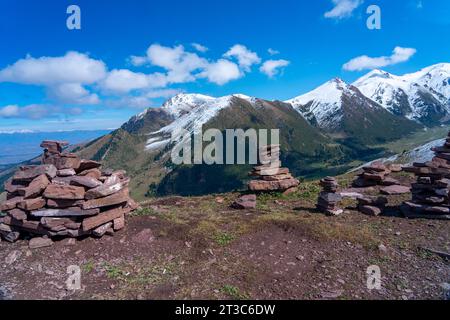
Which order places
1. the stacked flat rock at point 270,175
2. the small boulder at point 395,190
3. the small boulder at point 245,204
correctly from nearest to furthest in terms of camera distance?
1. the small boulder at point 245,204
2. the small boulder at point 395,190
3. the stacked flat rock at point 270,175


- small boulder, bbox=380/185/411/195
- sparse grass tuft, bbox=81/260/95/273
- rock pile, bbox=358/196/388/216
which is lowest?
sparse grass tuft, bbox=81/260/95/273

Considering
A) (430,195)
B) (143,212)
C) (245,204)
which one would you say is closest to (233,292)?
(143,212)

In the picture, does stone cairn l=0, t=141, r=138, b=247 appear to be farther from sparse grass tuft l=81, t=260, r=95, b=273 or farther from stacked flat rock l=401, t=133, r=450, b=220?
stacked flat rock l=401, t=133, r=450, b=220

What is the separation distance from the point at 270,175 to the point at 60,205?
1522 cm

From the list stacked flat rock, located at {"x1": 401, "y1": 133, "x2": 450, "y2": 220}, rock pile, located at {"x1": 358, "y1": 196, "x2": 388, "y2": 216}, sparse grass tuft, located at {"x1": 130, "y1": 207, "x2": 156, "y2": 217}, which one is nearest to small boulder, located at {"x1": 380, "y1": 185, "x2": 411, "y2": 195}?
rock pile, located at {"x1": 358, "y1": 196, "x2": 388, "y2": 216}

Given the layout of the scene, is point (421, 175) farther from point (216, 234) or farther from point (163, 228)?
point (163, 228)

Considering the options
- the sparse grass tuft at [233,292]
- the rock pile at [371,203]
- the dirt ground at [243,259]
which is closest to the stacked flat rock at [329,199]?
the dirt ground at [243,259]

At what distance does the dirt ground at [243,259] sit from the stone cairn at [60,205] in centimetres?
64

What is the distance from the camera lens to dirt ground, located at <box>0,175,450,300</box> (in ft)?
39.1

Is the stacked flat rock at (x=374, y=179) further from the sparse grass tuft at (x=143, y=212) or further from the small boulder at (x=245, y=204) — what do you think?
the sparse grass tuft at (x=143, y=212)

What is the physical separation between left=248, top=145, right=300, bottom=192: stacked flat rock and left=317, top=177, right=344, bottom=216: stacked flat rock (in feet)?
17.1

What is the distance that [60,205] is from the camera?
16375 mm

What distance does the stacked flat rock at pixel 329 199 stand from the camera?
19.6 m
